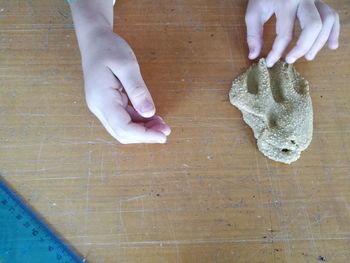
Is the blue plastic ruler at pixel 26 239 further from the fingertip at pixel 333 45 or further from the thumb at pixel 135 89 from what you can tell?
the fingertip at pixel 333 45

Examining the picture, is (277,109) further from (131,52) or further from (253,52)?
(131,52)

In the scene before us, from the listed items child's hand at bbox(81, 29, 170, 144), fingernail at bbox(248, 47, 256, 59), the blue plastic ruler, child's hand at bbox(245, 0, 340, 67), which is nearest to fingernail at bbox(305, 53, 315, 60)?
child's hand at bbox(245, 0, 340, 67)

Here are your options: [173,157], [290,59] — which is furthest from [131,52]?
[290,59]

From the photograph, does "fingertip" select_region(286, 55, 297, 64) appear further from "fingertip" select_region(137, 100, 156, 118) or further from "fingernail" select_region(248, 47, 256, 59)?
"fingertip" select_region(137, 100, 156, 118)

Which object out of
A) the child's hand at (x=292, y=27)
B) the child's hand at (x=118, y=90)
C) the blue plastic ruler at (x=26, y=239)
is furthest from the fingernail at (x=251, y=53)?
the blue plastic ruler at (x=26, y=239)

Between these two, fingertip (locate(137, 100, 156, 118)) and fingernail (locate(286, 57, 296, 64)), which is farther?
fingernail (locate(286, 57, 296, 64))

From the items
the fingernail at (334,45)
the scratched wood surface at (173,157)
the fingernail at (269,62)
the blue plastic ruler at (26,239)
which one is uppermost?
the fingernail at (334,45)

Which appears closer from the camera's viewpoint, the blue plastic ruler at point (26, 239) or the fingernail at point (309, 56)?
the blue plastic ruler at point (26, 239)
